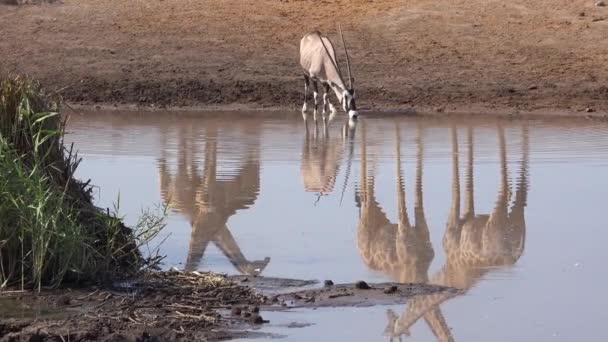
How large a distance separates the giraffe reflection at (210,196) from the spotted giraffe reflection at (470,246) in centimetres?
119

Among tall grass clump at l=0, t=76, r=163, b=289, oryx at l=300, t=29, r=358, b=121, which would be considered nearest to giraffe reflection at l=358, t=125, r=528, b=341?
tall grass clump at l=0, t=76, r=163, b=289

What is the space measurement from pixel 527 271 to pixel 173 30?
12968 mm

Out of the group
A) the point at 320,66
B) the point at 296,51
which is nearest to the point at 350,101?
the point at 320,66

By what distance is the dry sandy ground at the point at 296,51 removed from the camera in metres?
Result: 18.4

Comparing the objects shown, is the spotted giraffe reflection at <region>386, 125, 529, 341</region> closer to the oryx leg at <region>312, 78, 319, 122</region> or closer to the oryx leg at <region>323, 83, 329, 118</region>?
the oryx leg at <region>312, 78, 319, 122</region>

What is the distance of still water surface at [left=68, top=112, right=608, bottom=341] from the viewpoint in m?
7.57

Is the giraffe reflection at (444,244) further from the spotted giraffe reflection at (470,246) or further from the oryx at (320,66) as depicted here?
the oryx at (320,66)

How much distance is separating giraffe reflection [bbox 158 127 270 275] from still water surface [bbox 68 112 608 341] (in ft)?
0.08

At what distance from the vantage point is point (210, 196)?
1142 centimetres

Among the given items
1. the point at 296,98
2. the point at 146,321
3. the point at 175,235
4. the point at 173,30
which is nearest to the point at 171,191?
the point at 175,235

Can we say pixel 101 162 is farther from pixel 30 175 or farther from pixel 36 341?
pixel 36 341

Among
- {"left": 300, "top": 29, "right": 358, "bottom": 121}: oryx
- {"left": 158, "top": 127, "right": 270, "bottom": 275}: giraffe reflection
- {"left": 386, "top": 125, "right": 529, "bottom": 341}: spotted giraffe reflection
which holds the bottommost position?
{"left": 386, "top": 125, "right": 529, "bottom": 341}: spotted giraffe reflection

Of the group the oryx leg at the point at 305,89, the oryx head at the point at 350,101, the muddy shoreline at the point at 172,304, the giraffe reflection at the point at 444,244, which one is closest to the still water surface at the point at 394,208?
the giraffe reflection at the point at 444,244

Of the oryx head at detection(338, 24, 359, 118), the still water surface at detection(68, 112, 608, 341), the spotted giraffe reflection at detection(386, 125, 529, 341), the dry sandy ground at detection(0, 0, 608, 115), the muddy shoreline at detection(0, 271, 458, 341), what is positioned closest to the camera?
the muddy shoreline at detection(0, 271, 458, 341)
